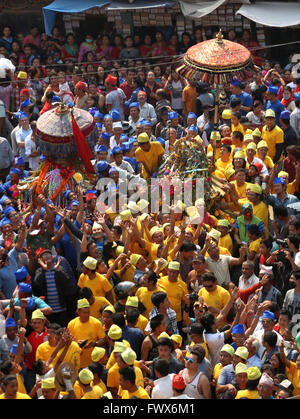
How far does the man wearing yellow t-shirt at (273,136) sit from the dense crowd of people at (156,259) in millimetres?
13

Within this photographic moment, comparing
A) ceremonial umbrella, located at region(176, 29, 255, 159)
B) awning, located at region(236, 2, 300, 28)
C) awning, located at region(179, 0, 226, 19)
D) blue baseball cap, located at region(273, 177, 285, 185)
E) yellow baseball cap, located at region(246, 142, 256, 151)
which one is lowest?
blue baseball cap, located at region(273, 177, 285, 185)

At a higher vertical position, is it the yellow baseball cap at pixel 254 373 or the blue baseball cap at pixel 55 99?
the blue baseball cap at pixel 55 99

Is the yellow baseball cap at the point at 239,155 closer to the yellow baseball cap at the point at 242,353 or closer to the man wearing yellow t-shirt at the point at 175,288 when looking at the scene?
the man wearing yellow t-shirt at the point at 175,288

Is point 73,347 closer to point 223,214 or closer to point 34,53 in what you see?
point 223,214

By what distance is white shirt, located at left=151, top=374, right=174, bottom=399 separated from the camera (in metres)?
9.38

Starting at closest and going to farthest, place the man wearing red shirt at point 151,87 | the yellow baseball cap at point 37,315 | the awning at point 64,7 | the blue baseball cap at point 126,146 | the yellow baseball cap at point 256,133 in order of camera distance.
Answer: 1. the yellow baseball cap at point 37,315
2. the yellow baseball cap at point 256,133
3. the blue baseball cap at point 126,146
4. the man wearing red shirt at point 151,87
5. the awning at point 64,7

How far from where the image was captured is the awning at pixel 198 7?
19000 mm

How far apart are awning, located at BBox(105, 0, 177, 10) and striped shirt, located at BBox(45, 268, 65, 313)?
8896mm

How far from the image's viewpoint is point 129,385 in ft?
30.8

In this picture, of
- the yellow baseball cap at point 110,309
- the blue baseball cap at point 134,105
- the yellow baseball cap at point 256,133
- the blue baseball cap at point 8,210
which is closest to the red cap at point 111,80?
the blue baseball cap at point 134,105

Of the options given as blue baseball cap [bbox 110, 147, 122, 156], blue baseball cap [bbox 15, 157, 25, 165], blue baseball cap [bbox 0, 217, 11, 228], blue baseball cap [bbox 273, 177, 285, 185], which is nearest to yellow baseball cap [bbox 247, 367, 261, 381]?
blue baseball cap [bbox 273, 177, 285, 185]

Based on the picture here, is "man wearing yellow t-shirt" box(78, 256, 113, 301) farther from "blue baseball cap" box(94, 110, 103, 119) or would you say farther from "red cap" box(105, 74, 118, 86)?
"red cap" box(105, 74, 118, 86)

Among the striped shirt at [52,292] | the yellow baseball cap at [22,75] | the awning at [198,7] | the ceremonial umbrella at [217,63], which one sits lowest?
the striped shirt at [52,292]

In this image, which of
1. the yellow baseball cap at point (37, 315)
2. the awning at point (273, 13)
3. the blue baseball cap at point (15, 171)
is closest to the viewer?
the yellow baseball cap at point (37, 315)
